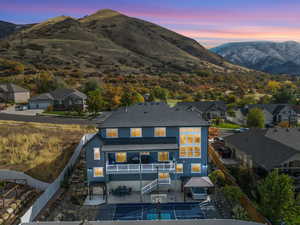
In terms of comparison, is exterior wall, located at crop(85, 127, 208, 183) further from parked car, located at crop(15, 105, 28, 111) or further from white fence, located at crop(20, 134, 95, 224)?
parked car, located at crop(15, 105, 28, 111)

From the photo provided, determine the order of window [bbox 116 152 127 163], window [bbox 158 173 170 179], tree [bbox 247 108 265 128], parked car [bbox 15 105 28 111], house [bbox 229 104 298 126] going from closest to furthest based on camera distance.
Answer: window [bbox 158 173 170 179], window [bbox 116 152 127 163], tree [bbox 247 108 265 128], house [bbox 229 104 298 126], parked car [bbox 15 105 28 111]

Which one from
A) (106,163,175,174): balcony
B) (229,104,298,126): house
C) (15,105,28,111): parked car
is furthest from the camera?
(15,105,28,111): parked car

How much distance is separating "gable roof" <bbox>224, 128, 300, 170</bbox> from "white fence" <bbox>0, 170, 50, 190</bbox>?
2344 centimetres

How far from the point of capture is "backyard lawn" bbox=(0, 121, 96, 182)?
28003 millimetres

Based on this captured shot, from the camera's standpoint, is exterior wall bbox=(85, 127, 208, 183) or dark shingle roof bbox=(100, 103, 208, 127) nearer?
exterior wall bbox=(85, 127, 208, 183)

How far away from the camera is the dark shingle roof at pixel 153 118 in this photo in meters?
27.5

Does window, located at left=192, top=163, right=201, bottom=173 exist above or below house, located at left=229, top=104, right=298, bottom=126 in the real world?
below

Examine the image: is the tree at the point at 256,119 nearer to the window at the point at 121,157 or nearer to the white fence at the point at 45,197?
the window at the point at 121,157

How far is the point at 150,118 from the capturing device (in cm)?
2853

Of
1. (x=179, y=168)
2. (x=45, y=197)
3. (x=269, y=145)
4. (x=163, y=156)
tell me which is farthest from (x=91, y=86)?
(x=269, y=145)

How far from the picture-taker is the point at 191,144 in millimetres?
27250

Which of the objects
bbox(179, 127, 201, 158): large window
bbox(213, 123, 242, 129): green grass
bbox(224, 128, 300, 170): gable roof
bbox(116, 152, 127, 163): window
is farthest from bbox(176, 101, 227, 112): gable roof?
bbox(116, 152, 127, 163): window

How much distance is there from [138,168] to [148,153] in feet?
6.59

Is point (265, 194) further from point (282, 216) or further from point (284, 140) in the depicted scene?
point (284, 140)
